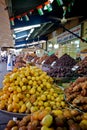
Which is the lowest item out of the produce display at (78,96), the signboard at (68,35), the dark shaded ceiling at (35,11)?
the produce display at (78,96)

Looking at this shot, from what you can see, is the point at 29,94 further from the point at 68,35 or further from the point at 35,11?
the point at 68,35

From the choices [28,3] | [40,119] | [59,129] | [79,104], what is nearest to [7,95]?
[79,104]

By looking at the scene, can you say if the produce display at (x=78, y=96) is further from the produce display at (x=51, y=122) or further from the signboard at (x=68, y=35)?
the signboard at (x=68, y=35)

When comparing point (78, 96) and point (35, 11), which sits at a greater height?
point (35, 11)

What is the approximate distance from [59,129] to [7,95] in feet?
3.55

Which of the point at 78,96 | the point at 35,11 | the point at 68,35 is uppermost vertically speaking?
the point at 35,11

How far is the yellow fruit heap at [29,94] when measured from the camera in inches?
79.9

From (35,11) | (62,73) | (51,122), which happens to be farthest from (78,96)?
(35,11)

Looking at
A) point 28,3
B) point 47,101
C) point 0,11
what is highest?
point 28,3

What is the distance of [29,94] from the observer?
7.25ft

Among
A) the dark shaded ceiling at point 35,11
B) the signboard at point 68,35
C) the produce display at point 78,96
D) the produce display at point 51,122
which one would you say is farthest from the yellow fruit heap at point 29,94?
the signboard at point 68,35

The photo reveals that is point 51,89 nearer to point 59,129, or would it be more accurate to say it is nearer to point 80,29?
point 59,129

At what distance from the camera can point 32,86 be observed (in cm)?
230

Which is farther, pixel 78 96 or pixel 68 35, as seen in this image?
pixel 68 35
